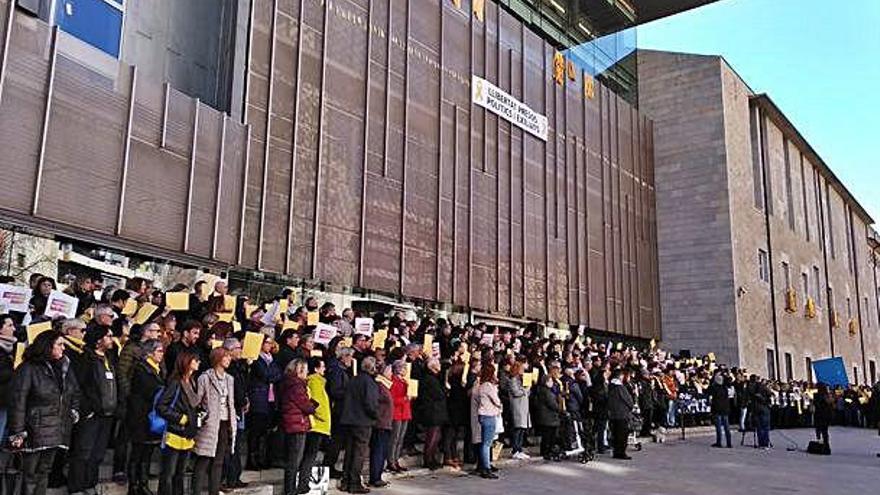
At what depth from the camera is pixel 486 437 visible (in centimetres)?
1092

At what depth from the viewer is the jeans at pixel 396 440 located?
1002cm

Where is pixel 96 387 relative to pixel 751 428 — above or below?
above

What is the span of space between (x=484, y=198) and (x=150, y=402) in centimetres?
1604

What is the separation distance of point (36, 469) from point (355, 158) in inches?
485

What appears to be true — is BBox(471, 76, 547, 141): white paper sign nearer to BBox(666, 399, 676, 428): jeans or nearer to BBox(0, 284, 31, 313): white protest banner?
BBox(666, 399, 676, 428): jeans

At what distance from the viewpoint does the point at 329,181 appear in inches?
675

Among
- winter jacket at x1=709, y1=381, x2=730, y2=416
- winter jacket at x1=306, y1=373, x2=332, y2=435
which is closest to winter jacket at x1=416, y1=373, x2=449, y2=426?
winter jacket at x1=306, y1=373, x2=332, y2=435

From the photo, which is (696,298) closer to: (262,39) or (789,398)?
(789,398)

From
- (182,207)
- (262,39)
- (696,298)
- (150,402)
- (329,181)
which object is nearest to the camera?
(150,402)

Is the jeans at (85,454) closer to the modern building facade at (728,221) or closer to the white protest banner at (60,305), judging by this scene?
the white protest banner at (60,305)

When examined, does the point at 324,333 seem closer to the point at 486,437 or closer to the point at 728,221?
the point at 486,437

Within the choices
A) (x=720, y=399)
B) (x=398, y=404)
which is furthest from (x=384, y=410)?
(x=720, y=399)

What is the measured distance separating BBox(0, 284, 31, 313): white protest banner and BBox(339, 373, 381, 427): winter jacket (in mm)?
3698

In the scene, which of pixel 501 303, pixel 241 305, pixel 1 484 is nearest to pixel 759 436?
pixel 501 303
